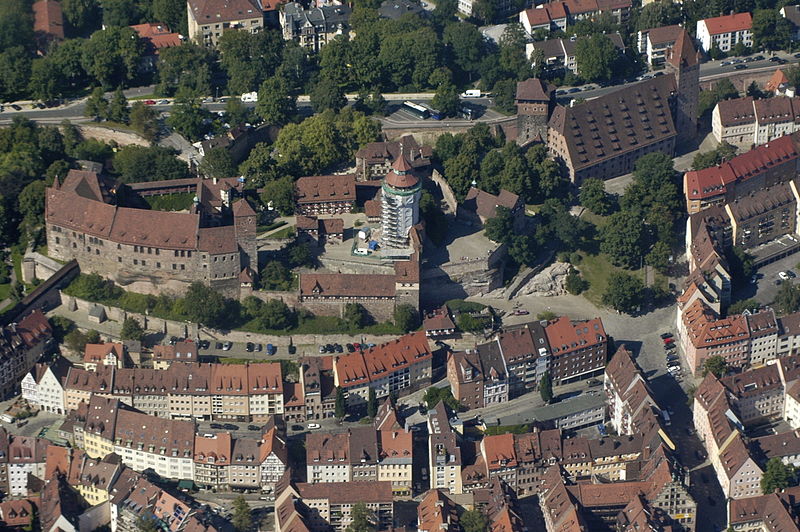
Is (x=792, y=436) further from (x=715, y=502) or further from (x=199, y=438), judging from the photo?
(x=199, y=438)

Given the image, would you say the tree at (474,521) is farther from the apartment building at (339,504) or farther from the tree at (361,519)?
the tree at (361,519)

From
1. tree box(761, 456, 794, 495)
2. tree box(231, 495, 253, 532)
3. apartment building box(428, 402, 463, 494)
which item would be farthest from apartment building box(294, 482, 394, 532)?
tree box(761, 456, 794, 495)

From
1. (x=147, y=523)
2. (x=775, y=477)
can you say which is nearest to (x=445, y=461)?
(x=147, y=523)

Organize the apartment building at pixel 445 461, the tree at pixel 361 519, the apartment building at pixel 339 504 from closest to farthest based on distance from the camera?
the tree at pixel 361 519 < the apartment building at pixel 339 504 < the apartment building at pixel 445 461

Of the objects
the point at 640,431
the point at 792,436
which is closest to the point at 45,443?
the point at 640,431

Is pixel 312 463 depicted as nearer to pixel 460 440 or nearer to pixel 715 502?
pixel 460 440

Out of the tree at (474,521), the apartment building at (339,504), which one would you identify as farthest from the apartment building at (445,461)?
the apartment building at (339,504)
